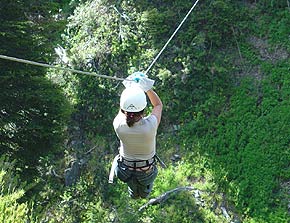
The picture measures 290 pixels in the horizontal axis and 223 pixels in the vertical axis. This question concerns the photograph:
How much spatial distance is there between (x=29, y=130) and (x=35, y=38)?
141 centimetres

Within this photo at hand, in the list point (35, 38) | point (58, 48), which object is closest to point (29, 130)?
point (35, 38)

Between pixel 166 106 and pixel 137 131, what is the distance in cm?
508

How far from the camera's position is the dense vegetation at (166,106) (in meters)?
8.02

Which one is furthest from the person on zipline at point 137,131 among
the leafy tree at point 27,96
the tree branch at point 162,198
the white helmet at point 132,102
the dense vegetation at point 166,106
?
the tree branch at point 162,198

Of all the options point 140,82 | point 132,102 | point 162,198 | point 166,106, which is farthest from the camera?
point 166,106

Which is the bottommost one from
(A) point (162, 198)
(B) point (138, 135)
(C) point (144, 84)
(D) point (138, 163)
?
(A) point (162, 198)

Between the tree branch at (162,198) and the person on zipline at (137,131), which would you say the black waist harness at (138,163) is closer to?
the person on zipline at (137,131)

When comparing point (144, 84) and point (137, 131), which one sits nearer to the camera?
point (137, 131)

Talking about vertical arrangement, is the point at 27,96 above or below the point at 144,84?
below

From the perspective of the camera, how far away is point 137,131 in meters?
4.95

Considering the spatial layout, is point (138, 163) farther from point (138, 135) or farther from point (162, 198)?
point (162, 198)

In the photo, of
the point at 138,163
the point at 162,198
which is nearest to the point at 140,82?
the point at 138,163

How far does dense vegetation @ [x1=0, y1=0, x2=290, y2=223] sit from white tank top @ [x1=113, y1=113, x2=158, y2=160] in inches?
98.0

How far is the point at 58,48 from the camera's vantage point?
36.9ft
